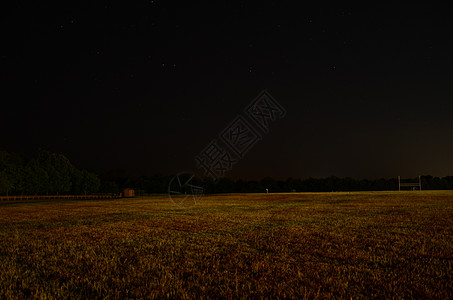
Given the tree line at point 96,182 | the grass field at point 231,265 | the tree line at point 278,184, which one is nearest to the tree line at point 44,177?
the tree line at point 96,182

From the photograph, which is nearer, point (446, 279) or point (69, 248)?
point (446, 279)

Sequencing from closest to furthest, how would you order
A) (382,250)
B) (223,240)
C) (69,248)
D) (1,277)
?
(1,277) → (382,250) → (69,248) → (223,240)

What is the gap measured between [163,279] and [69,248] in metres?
4.80

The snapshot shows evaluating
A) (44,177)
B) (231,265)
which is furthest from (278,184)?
(231,265)

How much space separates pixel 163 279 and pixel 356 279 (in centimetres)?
352

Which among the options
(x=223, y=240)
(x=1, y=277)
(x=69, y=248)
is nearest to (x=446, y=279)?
(x=223, y=240)

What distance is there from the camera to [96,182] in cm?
9094

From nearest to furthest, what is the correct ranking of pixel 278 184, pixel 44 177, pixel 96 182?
pixel 44 177, pixel 96 182, pixel 278 184

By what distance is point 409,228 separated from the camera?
1265cm

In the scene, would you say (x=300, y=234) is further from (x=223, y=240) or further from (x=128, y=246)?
(x=128, y=246)

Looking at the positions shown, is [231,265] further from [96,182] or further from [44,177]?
[96,182]

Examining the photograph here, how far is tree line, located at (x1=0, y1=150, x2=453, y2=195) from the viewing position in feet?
235

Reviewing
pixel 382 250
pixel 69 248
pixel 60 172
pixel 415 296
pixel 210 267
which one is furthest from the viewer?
pixel 60 172

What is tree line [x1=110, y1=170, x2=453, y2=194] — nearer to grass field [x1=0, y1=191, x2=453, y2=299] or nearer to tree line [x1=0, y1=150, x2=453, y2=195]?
tree line [x1=0, y1=150, x2=453, y2=195]
